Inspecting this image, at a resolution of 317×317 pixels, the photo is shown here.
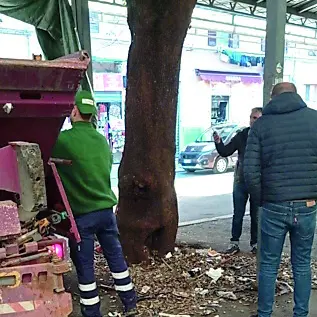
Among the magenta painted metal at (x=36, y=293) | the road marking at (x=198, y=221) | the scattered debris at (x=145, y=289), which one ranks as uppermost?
the magenta painted metal at (x=36, y=293)

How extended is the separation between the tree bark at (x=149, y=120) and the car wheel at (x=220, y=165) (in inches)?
493

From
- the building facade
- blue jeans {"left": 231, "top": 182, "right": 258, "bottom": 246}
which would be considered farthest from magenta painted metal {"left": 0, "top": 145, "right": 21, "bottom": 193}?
the building facade

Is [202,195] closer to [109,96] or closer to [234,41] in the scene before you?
[109,96]

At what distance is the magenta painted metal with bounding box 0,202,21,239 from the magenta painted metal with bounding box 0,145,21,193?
13 centimetres

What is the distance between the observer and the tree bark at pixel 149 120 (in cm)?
514

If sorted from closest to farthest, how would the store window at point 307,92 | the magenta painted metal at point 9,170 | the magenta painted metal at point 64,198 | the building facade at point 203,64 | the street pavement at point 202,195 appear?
the magenta painted metal at point 9,170 < the magenta painted metal at point 64,198 < the street pavement at point 202,195 < the building facade at point 203,64 < the store window at point 307,92

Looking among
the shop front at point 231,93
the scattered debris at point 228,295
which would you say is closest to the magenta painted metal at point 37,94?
the scattered debris at point 228,295

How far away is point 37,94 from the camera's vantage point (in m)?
2.79

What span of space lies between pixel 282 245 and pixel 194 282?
1449 mm

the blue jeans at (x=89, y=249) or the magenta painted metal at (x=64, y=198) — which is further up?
the magenta painted metal at (x=64, y=198)

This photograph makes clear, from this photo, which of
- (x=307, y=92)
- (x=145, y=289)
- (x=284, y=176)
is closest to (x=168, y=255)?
(x=145, y=289)

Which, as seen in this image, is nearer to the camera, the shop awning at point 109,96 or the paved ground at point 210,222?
the paved ground at point 210,222

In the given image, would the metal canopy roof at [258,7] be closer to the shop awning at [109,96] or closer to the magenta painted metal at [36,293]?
the shop awning at [109,96]

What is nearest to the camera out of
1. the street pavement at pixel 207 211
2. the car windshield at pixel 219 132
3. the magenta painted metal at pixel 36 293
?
the magenta painted metal at pixel 36 293
